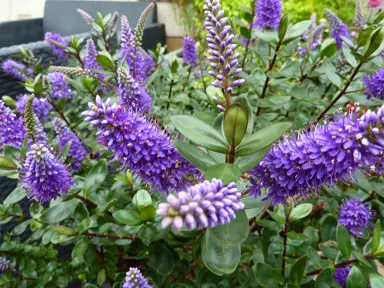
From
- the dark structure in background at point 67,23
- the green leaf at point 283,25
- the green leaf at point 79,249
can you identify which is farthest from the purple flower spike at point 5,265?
the dark structure in background at point 67,23

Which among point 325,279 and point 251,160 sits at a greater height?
point 251,160

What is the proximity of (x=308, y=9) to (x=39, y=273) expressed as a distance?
3.68m

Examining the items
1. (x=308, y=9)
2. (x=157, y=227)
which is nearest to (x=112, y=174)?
(x=157, y=227)

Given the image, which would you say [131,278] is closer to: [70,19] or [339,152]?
[339,152]

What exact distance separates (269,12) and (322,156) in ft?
2.39

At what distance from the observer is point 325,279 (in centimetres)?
75

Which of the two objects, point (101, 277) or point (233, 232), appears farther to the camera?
point (101, 277)

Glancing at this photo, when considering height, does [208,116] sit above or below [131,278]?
above

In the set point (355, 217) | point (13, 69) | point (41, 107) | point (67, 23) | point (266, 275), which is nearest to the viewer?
point (266, 275)

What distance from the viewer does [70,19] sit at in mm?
4805

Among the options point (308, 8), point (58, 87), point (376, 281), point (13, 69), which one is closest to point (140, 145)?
point (376, 281)

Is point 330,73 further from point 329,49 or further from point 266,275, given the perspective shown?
point 266,275

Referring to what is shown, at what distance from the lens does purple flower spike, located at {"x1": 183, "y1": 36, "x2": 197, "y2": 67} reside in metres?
1.51

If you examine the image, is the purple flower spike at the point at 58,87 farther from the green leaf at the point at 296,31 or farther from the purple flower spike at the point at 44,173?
the green leaf at the point at 296,31
